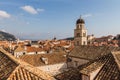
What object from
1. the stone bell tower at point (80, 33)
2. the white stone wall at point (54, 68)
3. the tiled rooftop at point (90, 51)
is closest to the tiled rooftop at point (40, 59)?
the white stone wall at point (54, 68)

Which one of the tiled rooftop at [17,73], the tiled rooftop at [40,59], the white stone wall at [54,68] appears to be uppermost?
the tiled rooftop at [17,73]

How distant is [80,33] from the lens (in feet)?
156

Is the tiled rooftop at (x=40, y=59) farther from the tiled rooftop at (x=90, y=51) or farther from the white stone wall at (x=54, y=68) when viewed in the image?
the tiled rooftop at (x=90, y=51)

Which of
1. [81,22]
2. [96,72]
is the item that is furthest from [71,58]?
[96,72]

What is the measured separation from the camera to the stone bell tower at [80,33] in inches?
1862

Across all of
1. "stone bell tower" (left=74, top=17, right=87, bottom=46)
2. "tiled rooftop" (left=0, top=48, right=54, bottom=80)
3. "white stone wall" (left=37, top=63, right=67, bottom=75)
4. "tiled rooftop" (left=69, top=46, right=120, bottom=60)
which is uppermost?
"stone bell tower" (left=74, top=17, right=87, bottom=46)

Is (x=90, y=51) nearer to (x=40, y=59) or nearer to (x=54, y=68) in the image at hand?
(x=54, y=68)

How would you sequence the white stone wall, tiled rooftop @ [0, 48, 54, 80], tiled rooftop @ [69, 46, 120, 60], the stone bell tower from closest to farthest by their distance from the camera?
tiled rooftop @ [0, 48, 54, 80] < tiled rooftop @ [69, 46, 120, 60] < the white stone wall < the stone bell tower

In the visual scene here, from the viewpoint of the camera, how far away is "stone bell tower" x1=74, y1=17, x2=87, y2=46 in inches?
1862

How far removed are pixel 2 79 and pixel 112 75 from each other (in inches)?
347

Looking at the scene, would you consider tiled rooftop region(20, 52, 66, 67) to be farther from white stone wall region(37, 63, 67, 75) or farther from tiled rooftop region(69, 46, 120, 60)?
tiled rooftop region(69, 46, 120, 60)

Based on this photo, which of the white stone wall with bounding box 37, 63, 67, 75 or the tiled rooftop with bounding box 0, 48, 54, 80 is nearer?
the tiled rooftop with bounding box 0, 48, 54, 80

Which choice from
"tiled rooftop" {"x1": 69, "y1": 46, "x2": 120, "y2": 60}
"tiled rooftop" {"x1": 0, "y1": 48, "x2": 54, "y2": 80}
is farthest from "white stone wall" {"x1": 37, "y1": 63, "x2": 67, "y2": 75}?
"tiled rooftop" {"x1": 0, "y1": 48, "x2": 54, "y2": 80}

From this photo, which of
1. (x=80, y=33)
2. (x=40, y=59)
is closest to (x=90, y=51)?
(x=40, y=59)
